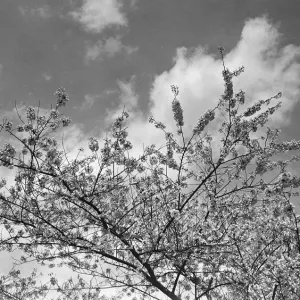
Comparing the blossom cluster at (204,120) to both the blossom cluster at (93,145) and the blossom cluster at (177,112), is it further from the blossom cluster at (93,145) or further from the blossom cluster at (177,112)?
the blossom cluster at (93,145)

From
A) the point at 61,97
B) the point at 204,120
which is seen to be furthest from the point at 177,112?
the point at 61,97

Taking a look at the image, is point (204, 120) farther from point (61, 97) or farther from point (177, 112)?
point (61, 97)

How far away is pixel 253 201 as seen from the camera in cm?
762

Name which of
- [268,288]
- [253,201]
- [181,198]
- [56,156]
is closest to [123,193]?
[181,198]

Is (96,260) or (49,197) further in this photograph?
(96,260)

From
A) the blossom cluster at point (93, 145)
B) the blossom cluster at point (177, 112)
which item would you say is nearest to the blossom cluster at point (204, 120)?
the blossom cluster at point (177, 112)

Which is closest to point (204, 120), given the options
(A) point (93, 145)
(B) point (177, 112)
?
(B) point (177, 112)

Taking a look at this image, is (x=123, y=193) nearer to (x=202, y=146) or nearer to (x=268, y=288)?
(x=202, y=146)

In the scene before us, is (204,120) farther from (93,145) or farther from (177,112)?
(93,145)

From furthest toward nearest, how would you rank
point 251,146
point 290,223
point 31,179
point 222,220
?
point 290,223 → point 222,220 → point 251,146 → point 31,179

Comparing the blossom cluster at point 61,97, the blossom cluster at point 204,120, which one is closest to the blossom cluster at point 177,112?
the blossom cluster at point 204,120

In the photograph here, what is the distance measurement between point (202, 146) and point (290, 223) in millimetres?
4428

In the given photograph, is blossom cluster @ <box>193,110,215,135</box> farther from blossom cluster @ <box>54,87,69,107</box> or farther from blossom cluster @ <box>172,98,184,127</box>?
blossom cluster @ <box>54,87,69,107</box>

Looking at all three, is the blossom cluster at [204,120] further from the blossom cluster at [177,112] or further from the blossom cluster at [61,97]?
the blossom cluster at [61,97]
